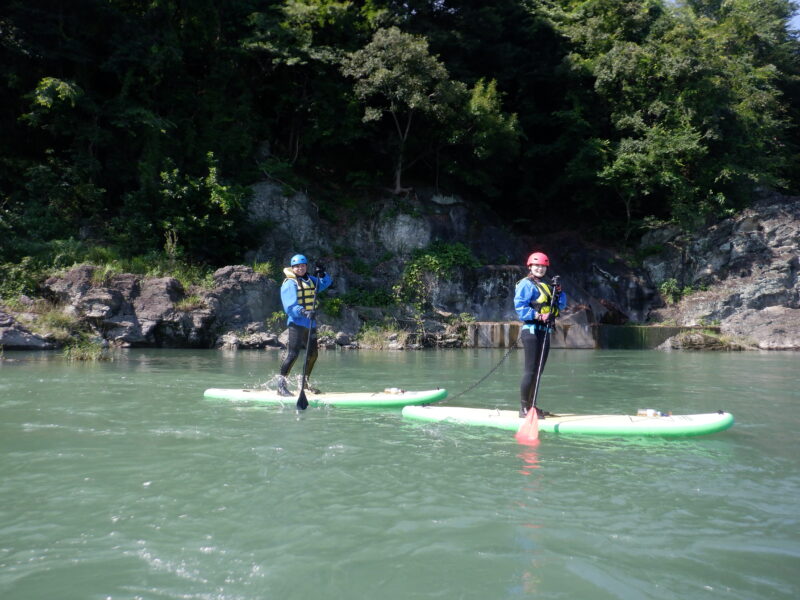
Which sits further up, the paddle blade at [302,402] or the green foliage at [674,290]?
the green foliage at [674,290]

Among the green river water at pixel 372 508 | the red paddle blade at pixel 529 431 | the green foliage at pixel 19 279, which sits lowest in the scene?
the green river water at pixel 372 508

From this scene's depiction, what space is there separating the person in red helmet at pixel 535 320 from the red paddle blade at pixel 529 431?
561 mm

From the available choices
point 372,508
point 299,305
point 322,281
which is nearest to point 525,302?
point 322,281

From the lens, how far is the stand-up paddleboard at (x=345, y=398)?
7.48 m

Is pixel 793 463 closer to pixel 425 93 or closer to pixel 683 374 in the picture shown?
pixel 683 374

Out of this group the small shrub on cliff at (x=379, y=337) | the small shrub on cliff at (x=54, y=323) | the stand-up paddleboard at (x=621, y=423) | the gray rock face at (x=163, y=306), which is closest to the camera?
the stand-up paddleboard at (x=621, y=423)

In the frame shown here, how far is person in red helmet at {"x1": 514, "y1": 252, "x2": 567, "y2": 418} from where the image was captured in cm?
633

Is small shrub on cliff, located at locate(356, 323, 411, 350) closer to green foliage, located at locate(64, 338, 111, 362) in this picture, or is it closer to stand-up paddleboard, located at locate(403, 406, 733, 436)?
green foliage, located at locate(64, 338, 111, 362)

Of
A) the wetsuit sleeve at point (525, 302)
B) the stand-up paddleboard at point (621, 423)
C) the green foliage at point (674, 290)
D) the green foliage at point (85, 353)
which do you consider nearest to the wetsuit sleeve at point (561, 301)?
the wetsuit sleeve at point (525, 302)

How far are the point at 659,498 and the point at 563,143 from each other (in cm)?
Answer: 2477

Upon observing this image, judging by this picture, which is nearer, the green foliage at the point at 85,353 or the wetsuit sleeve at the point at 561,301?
the wetsuit sleeve at the point at 561,301

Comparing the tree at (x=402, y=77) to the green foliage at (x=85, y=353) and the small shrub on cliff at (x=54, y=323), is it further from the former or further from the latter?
the green foliage at (x=85, y=353)

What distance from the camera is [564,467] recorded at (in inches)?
179

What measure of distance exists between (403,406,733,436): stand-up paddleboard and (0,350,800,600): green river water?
148 mm
